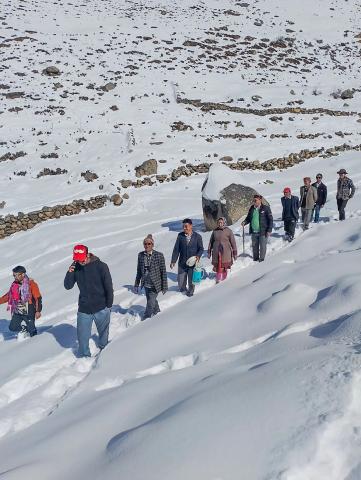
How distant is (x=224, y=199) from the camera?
584 inches

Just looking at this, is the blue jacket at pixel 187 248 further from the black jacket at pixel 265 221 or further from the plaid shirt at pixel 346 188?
the plaid shirt at pixel 346 188

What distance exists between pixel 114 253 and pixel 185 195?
21.8 ft

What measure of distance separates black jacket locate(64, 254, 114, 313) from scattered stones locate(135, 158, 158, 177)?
14.9 m

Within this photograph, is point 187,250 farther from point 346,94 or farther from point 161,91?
point 346,94

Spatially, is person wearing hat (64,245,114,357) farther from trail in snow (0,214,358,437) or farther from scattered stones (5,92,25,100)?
scattered stones (5,92,25,100)

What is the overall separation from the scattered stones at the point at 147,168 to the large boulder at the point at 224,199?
628 centimetres

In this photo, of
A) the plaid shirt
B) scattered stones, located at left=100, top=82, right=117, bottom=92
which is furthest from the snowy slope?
scattered stones, located at left=100, top=82, right=117, bottom=92

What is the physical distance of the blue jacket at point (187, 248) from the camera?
28.8 ft

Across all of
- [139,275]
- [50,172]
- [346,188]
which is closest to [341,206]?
[346,188]

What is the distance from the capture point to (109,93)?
33688 millimetres

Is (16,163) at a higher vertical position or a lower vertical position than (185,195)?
higher

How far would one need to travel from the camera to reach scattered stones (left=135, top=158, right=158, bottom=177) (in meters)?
21.2

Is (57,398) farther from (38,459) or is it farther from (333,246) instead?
(333,246)

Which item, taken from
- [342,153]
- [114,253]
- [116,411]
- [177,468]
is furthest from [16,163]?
[177,468]
